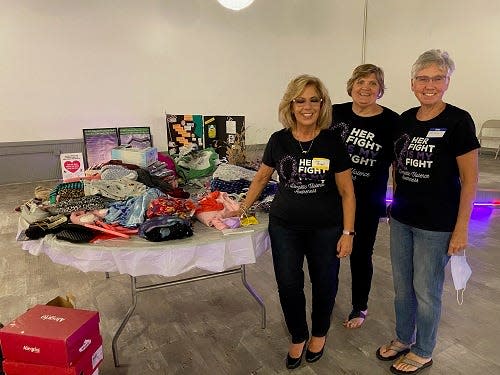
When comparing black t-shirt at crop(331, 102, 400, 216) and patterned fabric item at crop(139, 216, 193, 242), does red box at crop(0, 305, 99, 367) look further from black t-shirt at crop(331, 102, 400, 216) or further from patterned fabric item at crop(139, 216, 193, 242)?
black t-shirt at crop(331, 102, 400, 216)

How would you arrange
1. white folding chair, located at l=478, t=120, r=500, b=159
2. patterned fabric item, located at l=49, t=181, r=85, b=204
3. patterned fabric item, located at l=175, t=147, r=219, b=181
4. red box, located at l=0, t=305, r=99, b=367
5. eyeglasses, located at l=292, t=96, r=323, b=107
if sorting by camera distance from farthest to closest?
white folding chair, located at l=478, t=120, r=500, b=159 < patterned fabric item, located at l=175, t=147, r=219, b=181 < patterned fabric item, located at l=49, t=181, r=85, b=204 < eyeglasses, located at l=292, t=96, r=323, b=107 < red box, located at l=0, t=305, r=99, b=367

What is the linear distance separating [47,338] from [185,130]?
2.54 meters

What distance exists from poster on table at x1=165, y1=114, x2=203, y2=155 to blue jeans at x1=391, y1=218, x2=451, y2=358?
2.28 metres

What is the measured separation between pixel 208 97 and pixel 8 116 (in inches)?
123

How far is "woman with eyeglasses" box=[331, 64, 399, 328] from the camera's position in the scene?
Result: 1.81m

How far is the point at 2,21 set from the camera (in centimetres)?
518

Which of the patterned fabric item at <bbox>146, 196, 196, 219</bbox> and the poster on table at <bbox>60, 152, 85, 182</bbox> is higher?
the patterned fabric item at <bbox>146, 196, 196, 219</bbox>

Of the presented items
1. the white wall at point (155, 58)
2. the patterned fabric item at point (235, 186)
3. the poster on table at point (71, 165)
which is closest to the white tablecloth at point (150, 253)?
the patterned fabric item at point (235, 186)

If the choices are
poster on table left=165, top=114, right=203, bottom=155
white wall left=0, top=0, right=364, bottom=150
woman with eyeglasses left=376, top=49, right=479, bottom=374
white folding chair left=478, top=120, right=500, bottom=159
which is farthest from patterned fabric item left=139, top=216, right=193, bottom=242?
white folding chair left=478, top=120, right=500, bottom=159

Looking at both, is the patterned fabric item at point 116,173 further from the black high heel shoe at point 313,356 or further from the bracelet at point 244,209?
the black high heel shoe at point 313,356

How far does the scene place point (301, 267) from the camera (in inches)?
69.4

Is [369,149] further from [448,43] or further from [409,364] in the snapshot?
[448,43]

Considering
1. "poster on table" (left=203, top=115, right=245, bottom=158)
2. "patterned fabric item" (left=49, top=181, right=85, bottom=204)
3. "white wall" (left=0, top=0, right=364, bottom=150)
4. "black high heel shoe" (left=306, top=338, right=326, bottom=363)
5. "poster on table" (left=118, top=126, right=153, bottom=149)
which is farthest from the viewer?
"white wall" (left=0, top=0, right=364, bottom=150)

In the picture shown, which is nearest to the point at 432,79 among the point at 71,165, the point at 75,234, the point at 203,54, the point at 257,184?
the point at 257,184
